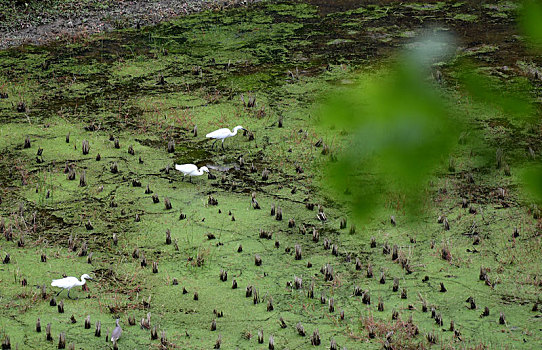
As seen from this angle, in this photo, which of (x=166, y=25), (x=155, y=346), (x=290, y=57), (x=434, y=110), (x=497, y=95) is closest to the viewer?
(x=434, y=110)

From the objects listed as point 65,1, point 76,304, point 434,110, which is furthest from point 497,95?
point 65,1

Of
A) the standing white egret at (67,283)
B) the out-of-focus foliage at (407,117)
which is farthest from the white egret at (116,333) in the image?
the out-of-focus foliage at (407,117)

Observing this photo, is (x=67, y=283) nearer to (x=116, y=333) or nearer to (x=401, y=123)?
(x=116, y=333)

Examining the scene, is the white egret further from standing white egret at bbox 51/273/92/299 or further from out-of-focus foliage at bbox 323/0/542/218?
out-of-focus foliage at bbox 323/0/542/218

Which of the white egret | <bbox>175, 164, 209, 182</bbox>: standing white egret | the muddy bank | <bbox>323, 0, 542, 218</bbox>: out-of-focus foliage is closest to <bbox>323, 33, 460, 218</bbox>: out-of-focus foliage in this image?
<bbox>323, 0, 542, 218</bbox>: out-of-focus foliage

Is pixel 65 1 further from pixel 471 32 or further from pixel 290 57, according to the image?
pixel 471 32

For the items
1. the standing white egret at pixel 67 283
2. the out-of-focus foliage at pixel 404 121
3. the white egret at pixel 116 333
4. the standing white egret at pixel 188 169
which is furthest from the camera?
the standing white egret at pixel 188 169

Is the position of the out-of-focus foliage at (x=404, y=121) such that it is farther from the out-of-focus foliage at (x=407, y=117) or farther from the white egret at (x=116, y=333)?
the white egret at (x=116, y=333)
